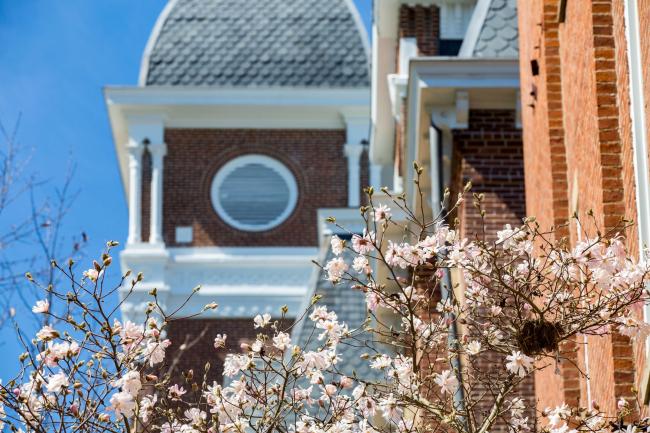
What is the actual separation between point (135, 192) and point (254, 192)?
3070mm

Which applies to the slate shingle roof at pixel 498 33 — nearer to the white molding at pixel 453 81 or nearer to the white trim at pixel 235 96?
the white molding at pixel 453 81

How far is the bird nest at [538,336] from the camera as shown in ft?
27.7

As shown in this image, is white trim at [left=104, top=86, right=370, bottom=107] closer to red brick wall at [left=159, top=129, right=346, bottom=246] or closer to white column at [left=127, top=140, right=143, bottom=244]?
red brick wall at [left=159, top=129, right=346, bottom=246]

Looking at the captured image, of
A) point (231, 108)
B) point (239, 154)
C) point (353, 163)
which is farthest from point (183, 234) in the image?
point (353, 163)

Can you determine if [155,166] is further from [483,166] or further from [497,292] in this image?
[497,292]

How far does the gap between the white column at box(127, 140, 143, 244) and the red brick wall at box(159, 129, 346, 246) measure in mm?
678

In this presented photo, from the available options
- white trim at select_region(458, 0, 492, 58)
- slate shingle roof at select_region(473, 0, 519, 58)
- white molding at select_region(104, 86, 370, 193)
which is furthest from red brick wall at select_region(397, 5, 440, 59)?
white molding at select_region(104, 86, 370, 193)

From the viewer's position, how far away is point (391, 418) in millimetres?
8586

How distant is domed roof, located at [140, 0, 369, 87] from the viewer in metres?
43.8

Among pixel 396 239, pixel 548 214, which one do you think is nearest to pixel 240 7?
pixel 396 239

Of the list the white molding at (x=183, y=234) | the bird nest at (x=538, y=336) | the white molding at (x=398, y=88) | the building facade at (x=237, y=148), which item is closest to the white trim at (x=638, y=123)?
the bird nest at (x=538, y=336)

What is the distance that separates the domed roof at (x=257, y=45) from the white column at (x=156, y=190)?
7.01 feet

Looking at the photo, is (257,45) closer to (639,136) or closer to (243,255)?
(243,255)

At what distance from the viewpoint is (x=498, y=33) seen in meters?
18.0
